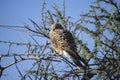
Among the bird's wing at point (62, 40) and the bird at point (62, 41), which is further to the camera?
the bird's wing at point (62, 40)

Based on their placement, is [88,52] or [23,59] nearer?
[23,59]

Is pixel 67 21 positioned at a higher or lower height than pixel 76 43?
higher

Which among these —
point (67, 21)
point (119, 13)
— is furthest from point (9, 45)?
point (119, 13)

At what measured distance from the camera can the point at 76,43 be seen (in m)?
4.28

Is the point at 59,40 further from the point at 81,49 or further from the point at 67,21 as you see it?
the point at 81,49

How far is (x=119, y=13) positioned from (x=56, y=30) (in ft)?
5.20

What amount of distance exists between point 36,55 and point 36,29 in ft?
2.43

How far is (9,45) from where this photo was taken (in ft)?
8.08

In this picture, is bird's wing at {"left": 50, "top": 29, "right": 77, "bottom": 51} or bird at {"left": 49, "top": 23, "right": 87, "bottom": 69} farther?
bird's wing at {"left": 50, "top": 29, "right": 77, "bottom": 51}

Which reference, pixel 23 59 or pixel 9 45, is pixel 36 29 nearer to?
pixel 9 45

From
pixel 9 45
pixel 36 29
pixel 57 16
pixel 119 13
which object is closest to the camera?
pixel 9 45

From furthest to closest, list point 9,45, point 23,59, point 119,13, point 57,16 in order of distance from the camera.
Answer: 1. point 57,16
2. point 119,13
3. point 9,45
4. point 23,59

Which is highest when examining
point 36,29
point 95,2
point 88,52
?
point 95,2

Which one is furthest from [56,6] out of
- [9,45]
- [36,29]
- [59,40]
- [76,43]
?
[9,45]
